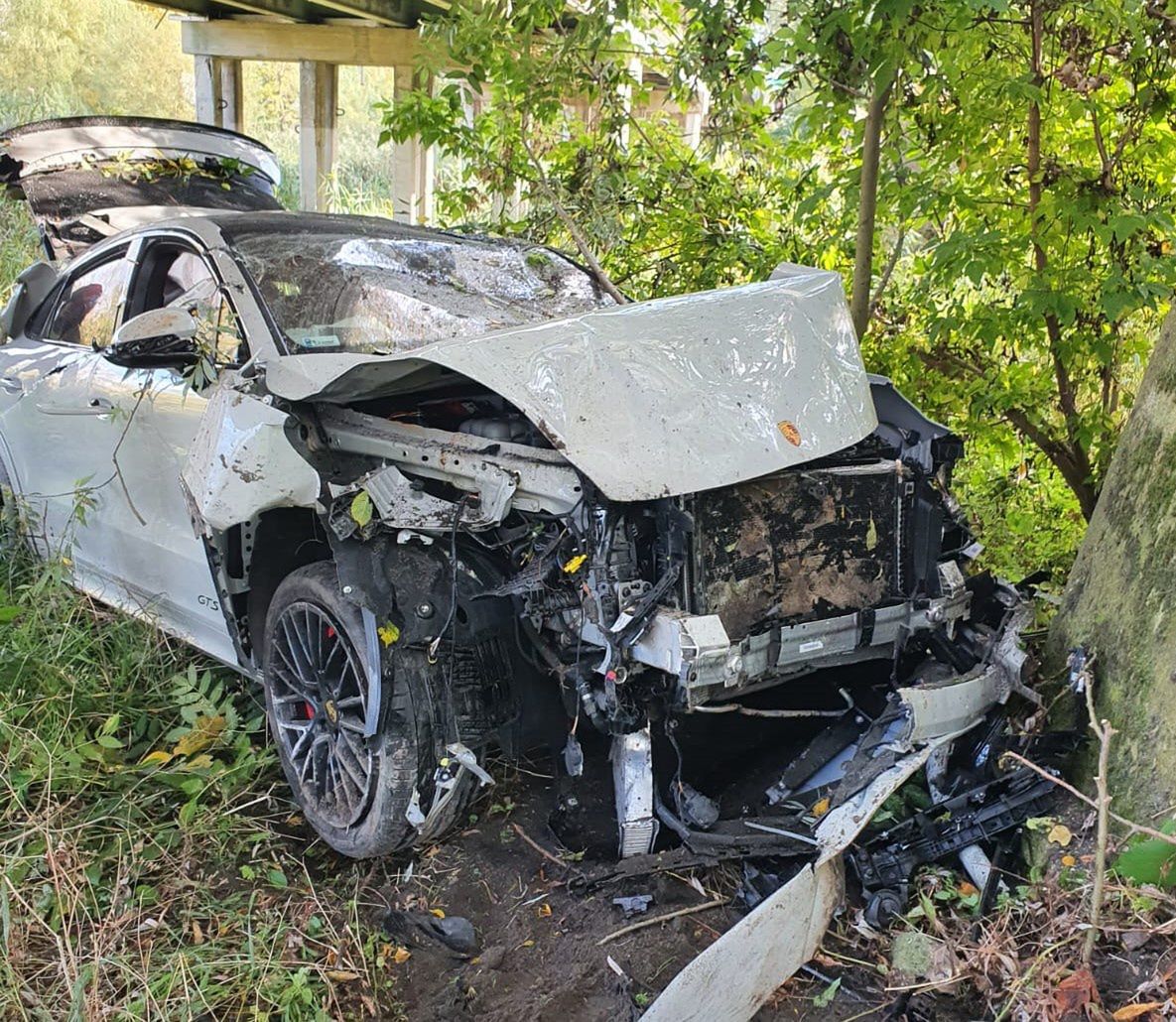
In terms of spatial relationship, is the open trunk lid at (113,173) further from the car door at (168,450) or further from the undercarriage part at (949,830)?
the undercarriage part at (949,830)

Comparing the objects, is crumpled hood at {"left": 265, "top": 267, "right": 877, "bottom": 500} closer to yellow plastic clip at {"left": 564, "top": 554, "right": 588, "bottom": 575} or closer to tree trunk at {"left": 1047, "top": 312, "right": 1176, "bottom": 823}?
yellow plastic clip at {"left": 564, "top": 554, "right": 588, "bottom": 575}

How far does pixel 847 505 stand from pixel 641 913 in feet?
4.23

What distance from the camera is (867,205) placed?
473 centimetres

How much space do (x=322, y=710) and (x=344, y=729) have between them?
14 centimetres

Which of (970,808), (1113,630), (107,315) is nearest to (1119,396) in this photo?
(1113,630)

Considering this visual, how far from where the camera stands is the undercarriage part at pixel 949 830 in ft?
8.99

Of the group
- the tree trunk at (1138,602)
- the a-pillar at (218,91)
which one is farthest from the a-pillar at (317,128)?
the tree trunk at (1138,602)

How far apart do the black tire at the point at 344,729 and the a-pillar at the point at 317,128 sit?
974 centimetres

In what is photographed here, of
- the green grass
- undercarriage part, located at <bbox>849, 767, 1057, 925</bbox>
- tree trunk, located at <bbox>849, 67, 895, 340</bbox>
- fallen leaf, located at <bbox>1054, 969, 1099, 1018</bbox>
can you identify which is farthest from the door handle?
fallen leaf, located at <bbox>1054, 969, 1099, 1018</bbox>

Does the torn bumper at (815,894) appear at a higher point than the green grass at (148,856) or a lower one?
higher

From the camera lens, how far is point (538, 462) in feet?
8.79

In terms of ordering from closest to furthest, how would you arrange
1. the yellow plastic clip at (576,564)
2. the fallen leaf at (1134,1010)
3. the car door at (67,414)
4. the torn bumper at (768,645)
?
the fallen leaf at (1134,1010), the torn bumper at (768,645), the yellow plastic clip at (576,564), the car door at (67,414)

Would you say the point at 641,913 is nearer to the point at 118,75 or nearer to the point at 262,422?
the point at 262,422

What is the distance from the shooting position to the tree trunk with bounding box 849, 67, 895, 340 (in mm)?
4547
